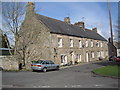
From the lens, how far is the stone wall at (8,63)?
20.1m

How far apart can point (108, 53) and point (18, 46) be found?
1393 inches

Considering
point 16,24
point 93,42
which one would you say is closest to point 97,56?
point 93,42

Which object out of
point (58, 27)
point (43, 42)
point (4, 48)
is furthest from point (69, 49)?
point (4, 48)

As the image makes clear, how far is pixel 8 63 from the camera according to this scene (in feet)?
66.4

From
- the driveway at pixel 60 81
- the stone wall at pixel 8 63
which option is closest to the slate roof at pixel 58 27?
the stone wall at pixel 8 63

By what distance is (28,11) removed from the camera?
23406 mm

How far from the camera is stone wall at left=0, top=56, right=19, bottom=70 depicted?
2014 centimetres

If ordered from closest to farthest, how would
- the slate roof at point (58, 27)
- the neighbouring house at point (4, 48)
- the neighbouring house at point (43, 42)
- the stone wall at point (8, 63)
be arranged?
1. the stone wall at point (8, 63)
2. the neighbouring house at point (4, 48)
3. the neighbouring house at point (43, 42)
4. the slate roof at point (58, 27)

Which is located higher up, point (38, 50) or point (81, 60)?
point (38, 50)

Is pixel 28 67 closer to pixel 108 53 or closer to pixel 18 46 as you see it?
pixel 18 46

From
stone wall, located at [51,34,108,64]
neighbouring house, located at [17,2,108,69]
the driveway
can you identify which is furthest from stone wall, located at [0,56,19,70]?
the driveway

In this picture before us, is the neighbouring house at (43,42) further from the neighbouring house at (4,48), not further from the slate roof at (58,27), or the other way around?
the neighbouring house at (4,48)

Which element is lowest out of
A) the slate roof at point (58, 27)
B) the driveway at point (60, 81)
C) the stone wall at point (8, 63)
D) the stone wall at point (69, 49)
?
the driveway at point (60, 81)

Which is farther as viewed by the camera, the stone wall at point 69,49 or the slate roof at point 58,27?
the slate roof at point 58,27
